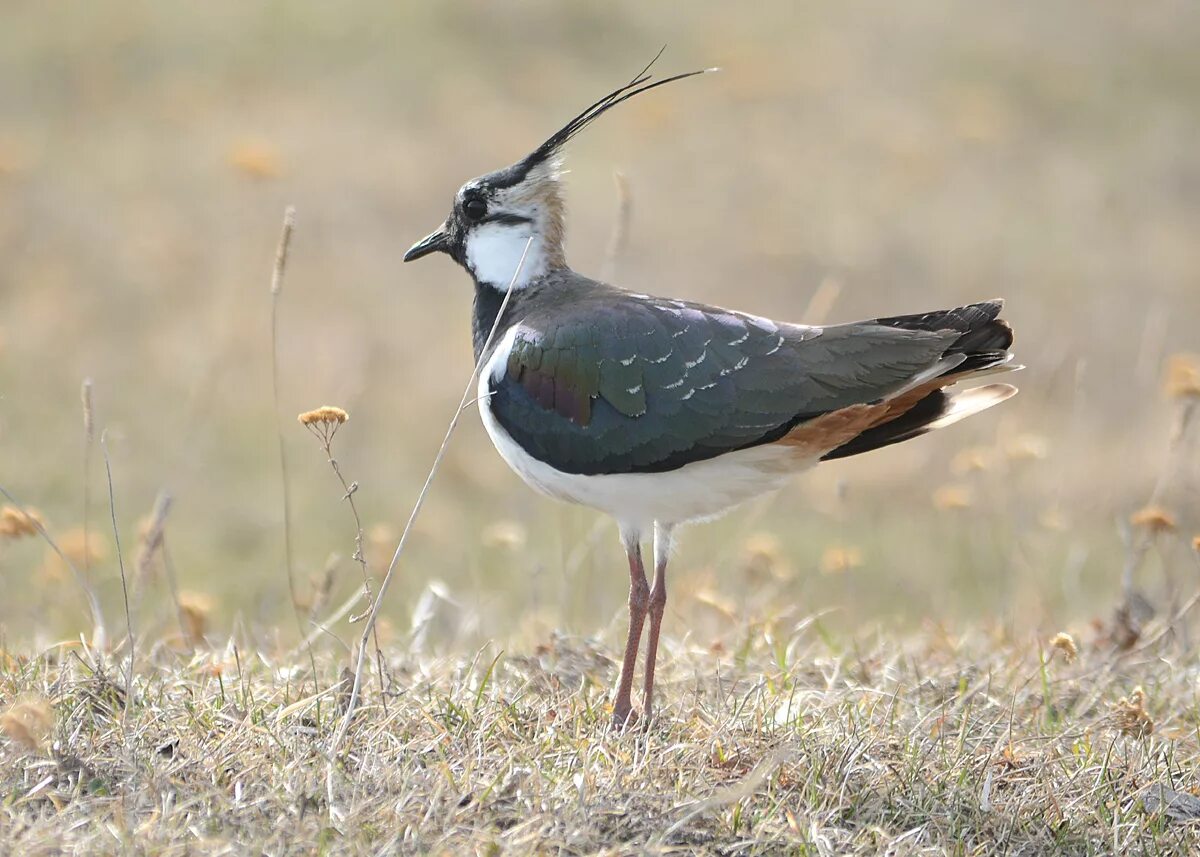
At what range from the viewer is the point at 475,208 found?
5.35 m

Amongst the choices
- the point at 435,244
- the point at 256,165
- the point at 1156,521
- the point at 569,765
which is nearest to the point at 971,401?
the point at 1156,521

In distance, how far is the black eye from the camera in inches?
210

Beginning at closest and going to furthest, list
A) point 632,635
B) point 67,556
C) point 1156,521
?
point 632,635 < point 1156,521 < point 67,556

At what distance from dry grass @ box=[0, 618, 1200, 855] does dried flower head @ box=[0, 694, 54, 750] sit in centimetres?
1

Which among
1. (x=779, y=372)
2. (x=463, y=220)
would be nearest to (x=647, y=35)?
(x=463, y=220)

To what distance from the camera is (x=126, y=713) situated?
12.6ft

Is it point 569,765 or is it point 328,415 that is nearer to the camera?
point 569,765

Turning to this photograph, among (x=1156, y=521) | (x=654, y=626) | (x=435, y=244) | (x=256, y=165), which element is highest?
(x=256, y=165)

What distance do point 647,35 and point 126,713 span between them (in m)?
14.1

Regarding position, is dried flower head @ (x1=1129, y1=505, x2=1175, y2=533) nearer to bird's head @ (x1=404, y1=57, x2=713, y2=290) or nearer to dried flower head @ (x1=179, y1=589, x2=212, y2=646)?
bird's head @ (x1=404, y1=57, x2=713, y2=290)

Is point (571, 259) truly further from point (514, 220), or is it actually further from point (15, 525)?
point (15, 525)

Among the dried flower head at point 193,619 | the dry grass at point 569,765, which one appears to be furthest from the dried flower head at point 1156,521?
the dried flower head at point 193,619

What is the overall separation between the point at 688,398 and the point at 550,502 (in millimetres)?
5878

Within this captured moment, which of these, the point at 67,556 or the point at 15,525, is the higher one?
the point at 15,525
